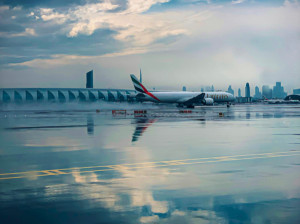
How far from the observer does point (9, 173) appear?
14164 millimetres

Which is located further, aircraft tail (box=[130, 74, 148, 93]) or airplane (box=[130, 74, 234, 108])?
aircraft tail (box=[130, 74, 148, 93])

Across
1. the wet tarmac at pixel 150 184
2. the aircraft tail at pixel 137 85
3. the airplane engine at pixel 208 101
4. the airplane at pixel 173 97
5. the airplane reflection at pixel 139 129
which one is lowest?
the wet tarmac at pixel 150 184

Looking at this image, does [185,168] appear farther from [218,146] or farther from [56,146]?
[56,146]

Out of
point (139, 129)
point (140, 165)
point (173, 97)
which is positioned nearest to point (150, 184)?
point (140, 165)

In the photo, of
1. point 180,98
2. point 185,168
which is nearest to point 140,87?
point 180,98

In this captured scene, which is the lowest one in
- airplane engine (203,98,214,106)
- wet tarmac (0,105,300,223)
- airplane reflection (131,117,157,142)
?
wet tarmac (0,105,300,223)

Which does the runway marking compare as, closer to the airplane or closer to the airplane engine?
the airplane

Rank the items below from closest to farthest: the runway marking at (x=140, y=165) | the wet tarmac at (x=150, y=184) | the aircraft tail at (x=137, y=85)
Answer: the wet tarmac at (x=150, y=184) < the runway marking at (x=140, y=165) < the aircraft tail at (x=137, y=85)

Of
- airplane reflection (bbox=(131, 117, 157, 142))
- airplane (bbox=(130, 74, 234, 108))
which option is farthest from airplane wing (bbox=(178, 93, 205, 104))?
airplane reflection (bbox=(131, 117, 157, 142))

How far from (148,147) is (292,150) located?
21.2 ft

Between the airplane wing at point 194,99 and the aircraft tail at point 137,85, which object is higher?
the aircraft tail at point 137,85

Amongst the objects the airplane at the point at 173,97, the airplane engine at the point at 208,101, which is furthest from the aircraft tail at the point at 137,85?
the airplane engine at the point at 208,101

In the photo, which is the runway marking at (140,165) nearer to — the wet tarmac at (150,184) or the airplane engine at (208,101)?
the wet tarmac at (150,184)

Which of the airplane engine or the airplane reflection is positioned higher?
the airplane engine
